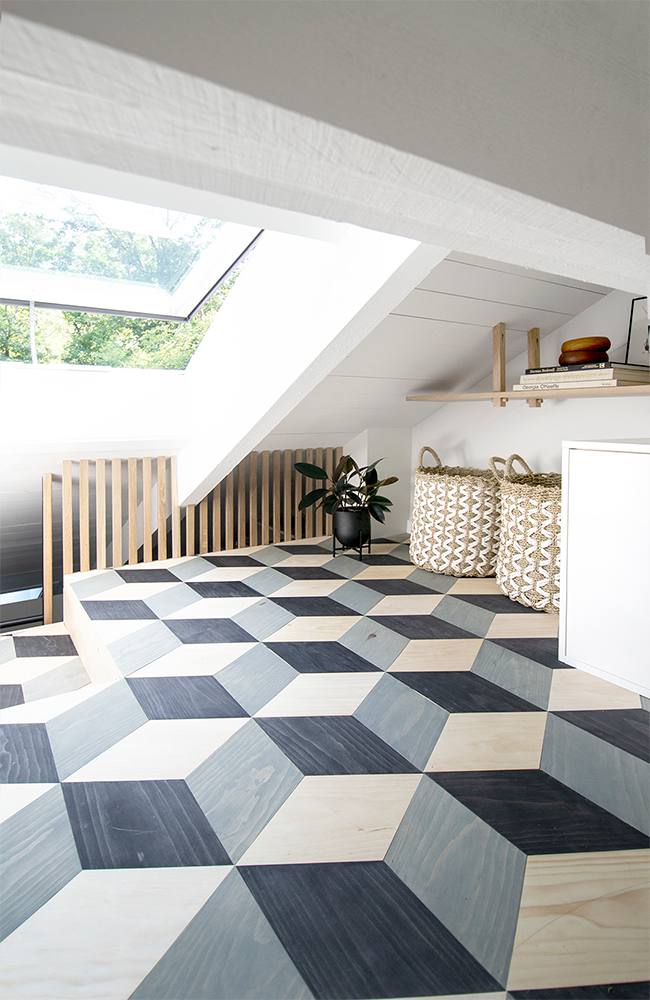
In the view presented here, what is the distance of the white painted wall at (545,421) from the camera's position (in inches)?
97.6

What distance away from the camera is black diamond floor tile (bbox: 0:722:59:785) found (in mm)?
1233

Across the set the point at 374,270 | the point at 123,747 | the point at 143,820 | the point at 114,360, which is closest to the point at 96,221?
the point at 114,360

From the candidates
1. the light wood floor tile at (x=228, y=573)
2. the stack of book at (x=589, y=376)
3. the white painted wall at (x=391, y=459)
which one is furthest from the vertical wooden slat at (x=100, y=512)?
the stack of book at (x=589, y=376)

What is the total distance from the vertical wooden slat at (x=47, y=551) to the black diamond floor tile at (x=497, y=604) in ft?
5.87

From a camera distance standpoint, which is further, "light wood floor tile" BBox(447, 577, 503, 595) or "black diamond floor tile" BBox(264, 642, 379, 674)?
"light wood floor tile" BBox(447, 577, 503, 595)

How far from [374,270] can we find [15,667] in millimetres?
1856

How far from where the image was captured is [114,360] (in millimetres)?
2510

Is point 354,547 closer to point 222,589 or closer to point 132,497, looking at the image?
point 222,589

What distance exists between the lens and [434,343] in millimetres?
2510

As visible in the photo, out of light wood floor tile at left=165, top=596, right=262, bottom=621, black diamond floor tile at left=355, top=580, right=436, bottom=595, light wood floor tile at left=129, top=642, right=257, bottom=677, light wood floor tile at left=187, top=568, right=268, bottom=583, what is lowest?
light wood floor tile at left=129, top=642, right=257, bottom=677

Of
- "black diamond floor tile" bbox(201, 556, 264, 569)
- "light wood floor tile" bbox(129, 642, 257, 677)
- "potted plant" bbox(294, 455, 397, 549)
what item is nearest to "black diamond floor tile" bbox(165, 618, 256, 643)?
"light wood floor tile" bbox(129, 642, 257, 677)

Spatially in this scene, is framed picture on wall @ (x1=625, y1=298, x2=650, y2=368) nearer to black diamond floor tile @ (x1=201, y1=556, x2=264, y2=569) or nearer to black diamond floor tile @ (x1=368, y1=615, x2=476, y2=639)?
black diamond floor tile @ (x1=368, y1=615, x2=476, y2=639)

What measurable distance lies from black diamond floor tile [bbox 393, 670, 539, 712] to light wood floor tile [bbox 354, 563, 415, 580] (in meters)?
0.99

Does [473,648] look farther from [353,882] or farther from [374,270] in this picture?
[374,270]
